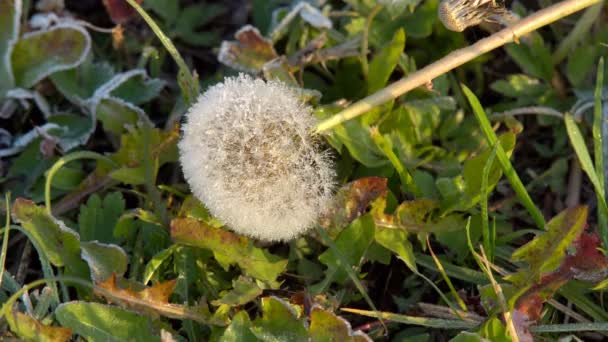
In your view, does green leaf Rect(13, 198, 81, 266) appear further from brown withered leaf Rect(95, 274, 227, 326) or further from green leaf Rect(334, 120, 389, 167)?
green leaf Rect(334, 120, 389, 167)

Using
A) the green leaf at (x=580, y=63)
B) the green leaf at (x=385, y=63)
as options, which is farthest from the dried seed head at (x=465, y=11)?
the green leaf at (x=580, y=63)

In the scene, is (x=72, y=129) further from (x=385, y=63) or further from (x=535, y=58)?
(x=535, y=58)

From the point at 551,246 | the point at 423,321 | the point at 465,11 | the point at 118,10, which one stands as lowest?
the point at 423,321

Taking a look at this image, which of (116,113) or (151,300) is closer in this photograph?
(151,300)

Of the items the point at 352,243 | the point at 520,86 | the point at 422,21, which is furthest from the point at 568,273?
the point at 422,21

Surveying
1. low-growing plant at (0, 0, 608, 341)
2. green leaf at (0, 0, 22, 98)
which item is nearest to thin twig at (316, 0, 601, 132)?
low-growing plant at (0, 0, 608, 341)

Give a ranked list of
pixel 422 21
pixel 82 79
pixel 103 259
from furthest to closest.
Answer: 1. pixel 82 79
2. pixel 422 21
3. pixel 103 259
